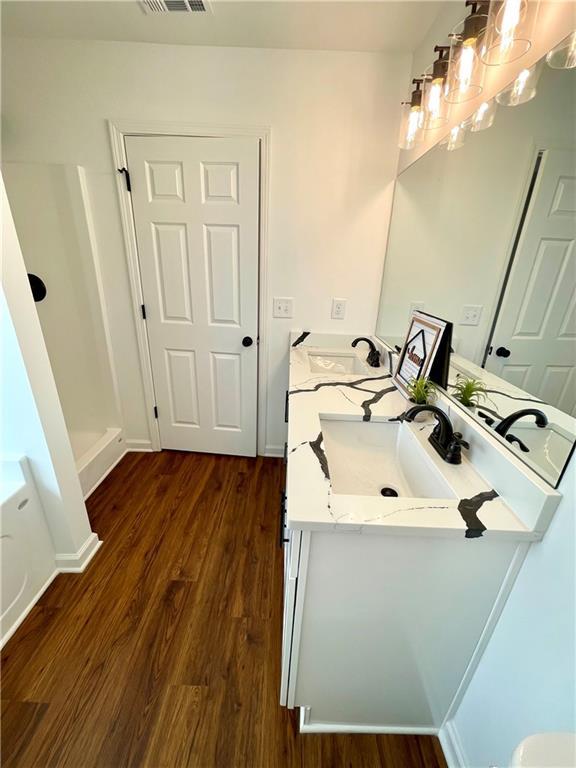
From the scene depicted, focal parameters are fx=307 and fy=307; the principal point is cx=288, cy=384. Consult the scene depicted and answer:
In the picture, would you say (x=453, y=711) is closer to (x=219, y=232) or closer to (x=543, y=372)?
(x=543, y=372)

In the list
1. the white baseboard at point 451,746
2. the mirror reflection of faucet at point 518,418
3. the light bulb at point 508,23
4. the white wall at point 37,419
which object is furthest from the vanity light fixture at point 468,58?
the white baseboard at point 451,746

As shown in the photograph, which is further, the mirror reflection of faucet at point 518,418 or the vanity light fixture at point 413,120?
the vanity light fixture at point 413,120

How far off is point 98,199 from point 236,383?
140cm

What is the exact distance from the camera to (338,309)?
2.03 meters

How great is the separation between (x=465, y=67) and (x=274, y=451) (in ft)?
7.28

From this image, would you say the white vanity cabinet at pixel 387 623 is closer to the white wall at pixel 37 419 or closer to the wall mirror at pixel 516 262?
the wall mirror at pixel 516 262

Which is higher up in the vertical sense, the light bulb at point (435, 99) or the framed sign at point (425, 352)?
the light bulb at point (435, 99)

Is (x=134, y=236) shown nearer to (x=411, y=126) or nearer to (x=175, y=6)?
(x=175, y=6)

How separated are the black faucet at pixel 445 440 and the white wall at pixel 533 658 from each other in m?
0.26

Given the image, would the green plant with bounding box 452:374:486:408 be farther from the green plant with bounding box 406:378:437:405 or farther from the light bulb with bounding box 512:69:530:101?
the light bulb with bounding box 512:69:530:101

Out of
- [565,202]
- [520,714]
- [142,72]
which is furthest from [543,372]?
[142,72]

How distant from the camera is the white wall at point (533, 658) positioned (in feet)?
2.08

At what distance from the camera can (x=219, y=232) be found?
1.88 metres

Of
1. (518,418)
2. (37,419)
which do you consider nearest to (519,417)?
(518,418)
